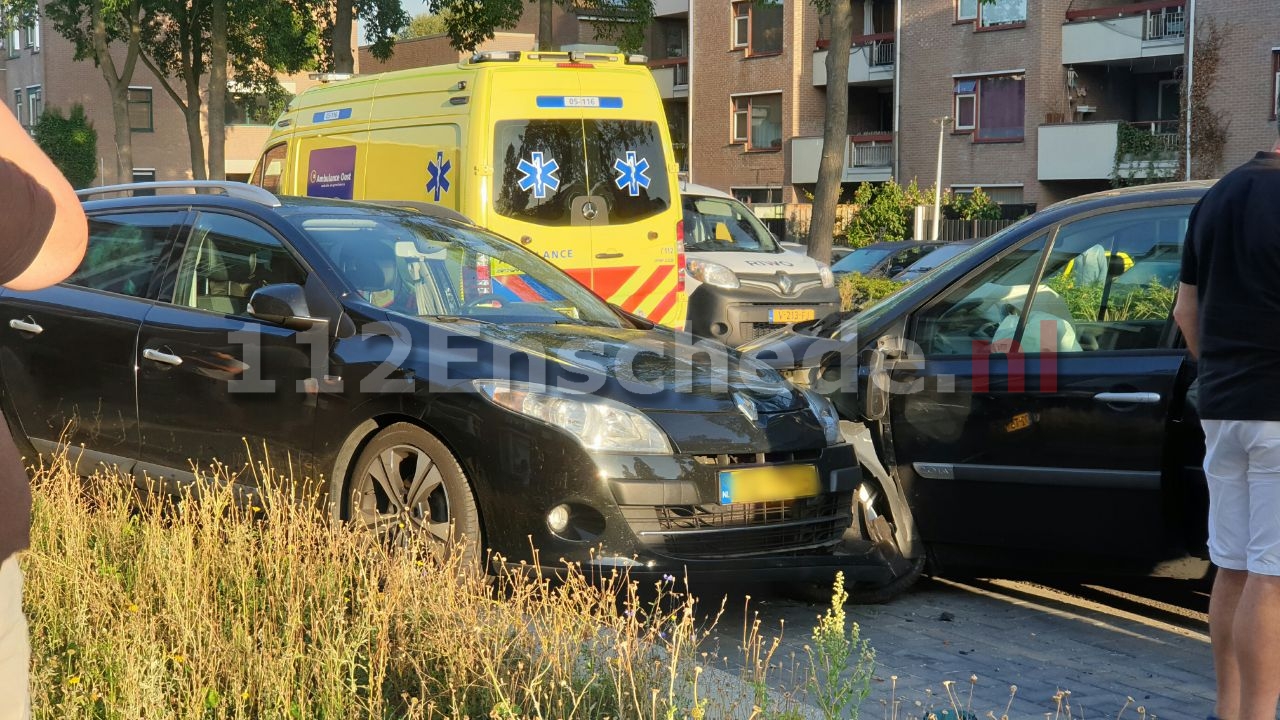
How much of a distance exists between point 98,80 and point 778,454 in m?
57.1

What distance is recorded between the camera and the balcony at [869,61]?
43.6 metres

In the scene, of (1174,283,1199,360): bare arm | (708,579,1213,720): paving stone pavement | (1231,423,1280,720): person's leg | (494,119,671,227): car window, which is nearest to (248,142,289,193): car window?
(494,119,671,227): car window

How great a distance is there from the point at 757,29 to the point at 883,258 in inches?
919

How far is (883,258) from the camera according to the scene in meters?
25.1

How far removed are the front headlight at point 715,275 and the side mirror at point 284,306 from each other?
8.65m

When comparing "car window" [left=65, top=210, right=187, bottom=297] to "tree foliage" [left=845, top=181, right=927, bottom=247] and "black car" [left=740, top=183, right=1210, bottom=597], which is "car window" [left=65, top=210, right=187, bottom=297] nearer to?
"black car" [left=740, top=183, right=1210, bottom=597]

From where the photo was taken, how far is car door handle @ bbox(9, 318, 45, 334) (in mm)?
6688

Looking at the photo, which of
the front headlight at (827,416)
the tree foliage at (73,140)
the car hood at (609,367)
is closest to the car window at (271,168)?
the car hood at (609,367)

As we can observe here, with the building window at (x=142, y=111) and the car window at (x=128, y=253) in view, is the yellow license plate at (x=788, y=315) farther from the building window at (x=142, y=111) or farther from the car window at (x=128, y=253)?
the building window at (x=142, y=111)

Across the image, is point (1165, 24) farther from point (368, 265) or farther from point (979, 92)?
point (368, 265)

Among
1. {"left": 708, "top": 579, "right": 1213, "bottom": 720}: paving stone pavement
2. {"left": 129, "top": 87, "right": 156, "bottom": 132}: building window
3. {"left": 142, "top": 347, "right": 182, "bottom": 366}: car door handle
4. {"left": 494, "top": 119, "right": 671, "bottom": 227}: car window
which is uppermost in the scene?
{"left": 129, "top": 87, "right": 156, "bottom": 132}: building window

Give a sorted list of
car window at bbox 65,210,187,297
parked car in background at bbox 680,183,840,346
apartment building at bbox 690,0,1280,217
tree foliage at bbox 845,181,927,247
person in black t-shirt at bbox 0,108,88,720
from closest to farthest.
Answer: person in black t-shirt at bbox 0,108,88,720 < car window at bbox 65,210,187,297 < parked car in background at bbox 680,183,840,346 < apartment building at bbox 690,0,1280,217 < tree foliage at bbox 845,181,927,247

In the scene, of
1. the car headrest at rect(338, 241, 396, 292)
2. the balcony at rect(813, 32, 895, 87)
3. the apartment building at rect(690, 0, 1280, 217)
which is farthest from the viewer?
the balcony at rect(813, 32, 895, 87)

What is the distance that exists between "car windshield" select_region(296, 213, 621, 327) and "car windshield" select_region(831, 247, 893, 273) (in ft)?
60.9
